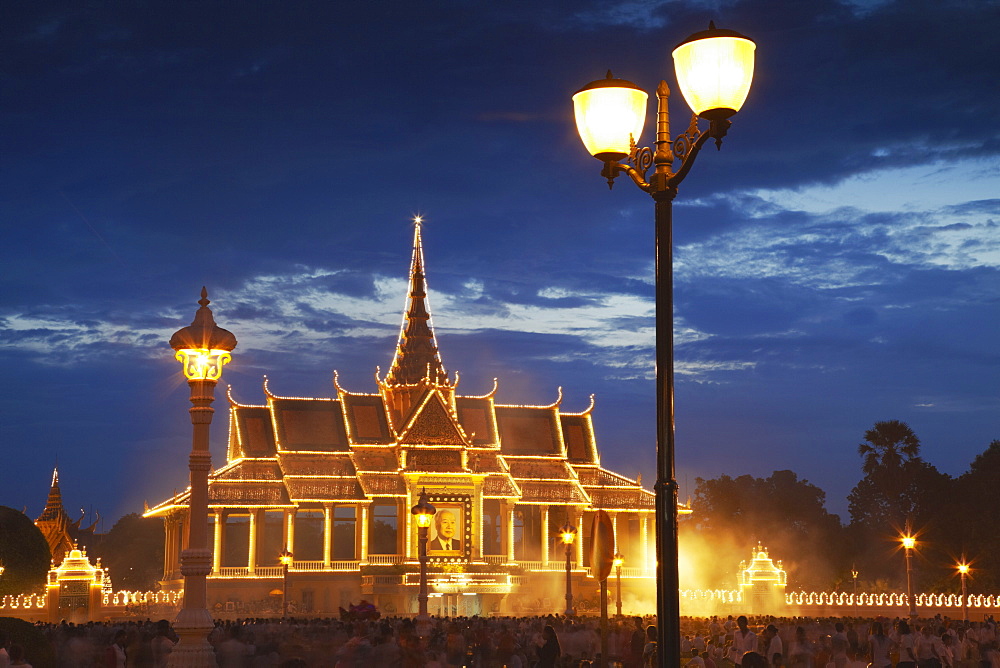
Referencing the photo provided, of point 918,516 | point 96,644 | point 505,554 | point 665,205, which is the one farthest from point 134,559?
point 665,205

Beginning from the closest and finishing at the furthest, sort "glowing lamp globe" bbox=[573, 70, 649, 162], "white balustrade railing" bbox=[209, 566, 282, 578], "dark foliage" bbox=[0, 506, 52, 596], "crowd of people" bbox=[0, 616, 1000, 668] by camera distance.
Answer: "glowing lamp globe" bbox=[573, 70, 649, 162]
"crowd of people" bbox=[0, 616, 1000, 668]
"dark foliage" bbox=[0, 506, 52, 596]
"white balustrade railing" bbox=[209, 566, 282, 578]

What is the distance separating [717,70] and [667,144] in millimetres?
751

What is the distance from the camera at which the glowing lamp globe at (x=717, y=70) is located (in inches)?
351

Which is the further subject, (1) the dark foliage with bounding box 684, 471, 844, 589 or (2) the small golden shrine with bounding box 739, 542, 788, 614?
(1) the dark foliage with bounding box 684, 471, 844, 589

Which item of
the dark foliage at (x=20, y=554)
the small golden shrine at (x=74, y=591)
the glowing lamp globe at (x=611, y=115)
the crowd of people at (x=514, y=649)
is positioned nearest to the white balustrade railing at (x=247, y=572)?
the small golden shrine at (x=74, y=591)

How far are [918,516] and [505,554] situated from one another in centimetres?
2845

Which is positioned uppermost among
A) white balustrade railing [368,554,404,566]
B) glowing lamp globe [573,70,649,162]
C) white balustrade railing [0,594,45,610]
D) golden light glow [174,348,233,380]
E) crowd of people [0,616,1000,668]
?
glowing lamp globe [573,70,649,162]

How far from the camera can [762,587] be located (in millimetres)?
58312

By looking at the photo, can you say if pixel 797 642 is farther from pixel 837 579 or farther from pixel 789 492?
pixel 789 492

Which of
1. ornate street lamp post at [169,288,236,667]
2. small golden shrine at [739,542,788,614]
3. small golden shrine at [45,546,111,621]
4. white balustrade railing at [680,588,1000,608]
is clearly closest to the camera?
ornate street lamp post at [169,288,236,667]

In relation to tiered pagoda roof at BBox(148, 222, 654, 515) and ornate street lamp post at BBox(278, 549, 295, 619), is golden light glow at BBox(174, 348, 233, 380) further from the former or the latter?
tiered pagoda roof at BBox(148, 222, 654, 515)

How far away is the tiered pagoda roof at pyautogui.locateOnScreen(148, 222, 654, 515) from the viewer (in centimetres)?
6078

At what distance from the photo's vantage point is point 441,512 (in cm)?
6125

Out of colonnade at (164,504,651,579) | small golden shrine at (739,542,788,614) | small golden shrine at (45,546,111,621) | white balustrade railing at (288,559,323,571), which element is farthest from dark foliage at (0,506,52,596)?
small golden shrine at (739,542,788,614)
